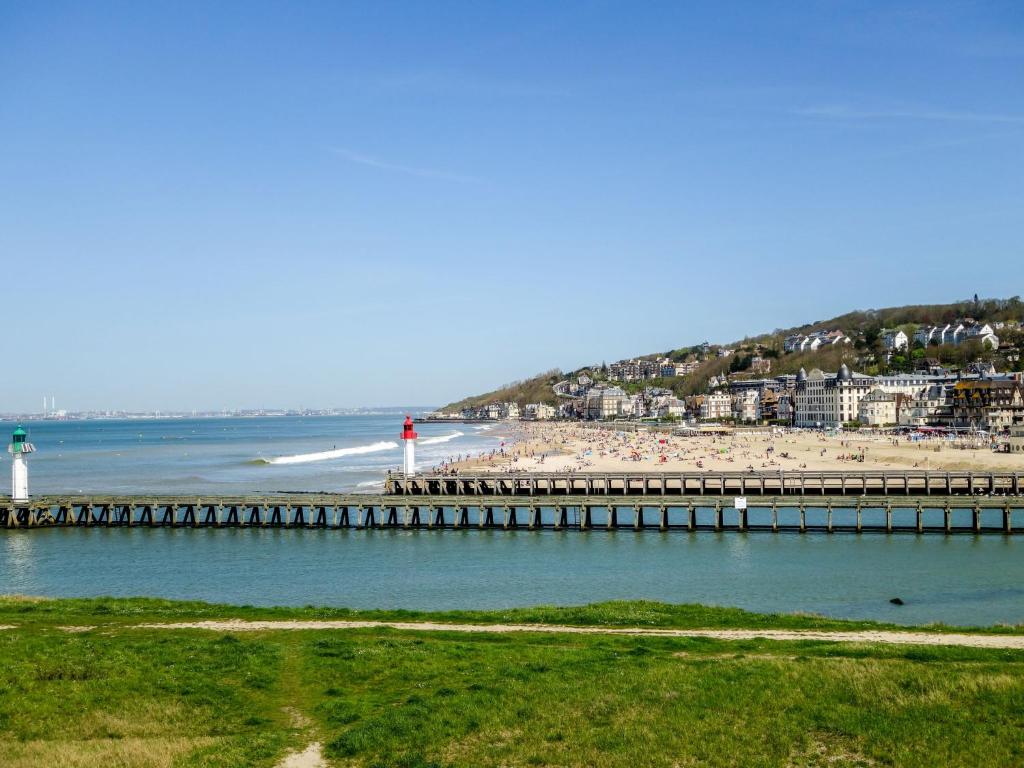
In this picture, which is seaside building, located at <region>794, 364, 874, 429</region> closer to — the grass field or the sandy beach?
the sandy beach

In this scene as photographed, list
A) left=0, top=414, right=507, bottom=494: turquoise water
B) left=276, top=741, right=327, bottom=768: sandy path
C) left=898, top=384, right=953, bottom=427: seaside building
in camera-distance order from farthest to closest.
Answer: left=898, top=384, right=953, bottom=427: seaside building < left=0, top=414, right=507, bottom=494: turquoise water < left=276, top=741, right=327, bottom=768: sandy path

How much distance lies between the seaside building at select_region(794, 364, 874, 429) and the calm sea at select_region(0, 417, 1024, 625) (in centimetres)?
10599

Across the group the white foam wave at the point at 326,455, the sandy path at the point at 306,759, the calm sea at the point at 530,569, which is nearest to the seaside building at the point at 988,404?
the white foam wave at the point at 326,455

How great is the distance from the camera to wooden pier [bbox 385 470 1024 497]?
53312mm

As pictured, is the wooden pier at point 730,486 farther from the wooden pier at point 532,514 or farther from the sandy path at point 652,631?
the sandy path at point 652,631

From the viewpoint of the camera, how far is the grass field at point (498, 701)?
519 inches

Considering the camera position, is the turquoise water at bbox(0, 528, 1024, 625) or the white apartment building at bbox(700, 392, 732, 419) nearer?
the turquoise water at bbox(0, 528, 1024, 625)

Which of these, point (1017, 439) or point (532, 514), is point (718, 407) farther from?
point (532, 514)

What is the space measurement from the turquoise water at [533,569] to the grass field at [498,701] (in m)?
10.9

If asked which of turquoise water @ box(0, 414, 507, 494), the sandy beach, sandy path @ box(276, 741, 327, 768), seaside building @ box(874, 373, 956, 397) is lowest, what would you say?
turquoise water @ box(0, 414, 507, 494)

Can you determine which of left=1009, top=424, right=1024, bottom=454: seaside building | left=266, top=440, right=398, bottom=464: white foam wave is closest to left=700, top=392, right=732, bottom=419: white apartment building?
left=266, top=440, right=398, bottom=464: white foam wave

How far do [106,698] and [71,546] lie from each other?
3376 cm

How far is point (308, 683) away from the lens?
17.2m

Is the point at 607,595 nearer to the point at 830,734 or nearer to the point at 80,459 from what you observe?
the point at 830,734
